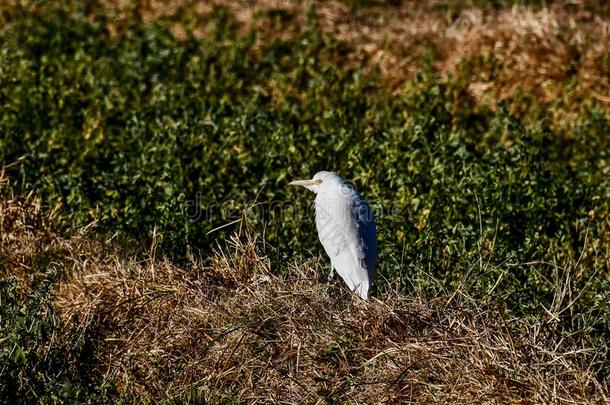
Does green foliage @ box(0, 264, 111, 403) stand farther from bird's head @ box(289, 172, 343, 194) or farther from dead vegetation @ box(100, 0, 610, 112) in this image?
dead vegetation @ box(100, 0, 610, 112)

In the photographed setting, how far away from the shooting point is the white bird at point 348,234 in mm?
6231

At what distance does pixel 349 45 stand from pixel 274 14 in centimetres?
109

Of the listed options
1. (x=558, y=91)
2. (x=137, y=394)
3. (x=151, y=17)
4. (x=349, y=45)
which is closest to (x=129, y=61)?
(x=151, y=17)

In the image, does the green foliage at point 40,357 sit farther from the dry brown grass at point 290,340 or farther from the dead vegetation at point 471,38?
the dead vegetation at point 471,38

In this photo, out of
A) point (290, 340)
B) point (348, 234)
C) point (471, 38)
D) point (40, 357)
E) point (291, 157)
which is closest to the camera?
point (290, 340)

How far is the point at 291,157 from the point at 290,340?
9.61ft

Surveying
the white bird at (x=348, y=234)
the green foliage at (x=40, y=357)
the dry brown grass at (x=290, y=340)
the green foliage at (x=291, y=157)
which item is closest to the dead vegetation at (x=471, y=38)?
the green foliage at (x=291, y=157)

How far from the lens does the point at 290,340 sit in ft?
18.1

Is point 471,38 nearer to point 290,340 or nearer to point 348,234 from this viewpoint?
point 348,234

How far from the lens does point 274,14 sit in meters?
11.8

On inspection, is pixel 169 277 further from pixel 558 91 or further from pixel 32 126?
pixel 558 91

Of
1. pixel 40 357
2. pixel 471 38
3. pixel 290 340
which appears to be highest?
pixel 290 340

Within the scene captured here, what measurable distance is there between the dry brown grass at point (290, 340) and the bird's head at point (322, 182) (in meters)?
0.61

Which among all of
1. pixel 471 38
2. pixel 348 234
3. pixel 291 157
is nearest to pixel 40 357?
pixel 348 234
